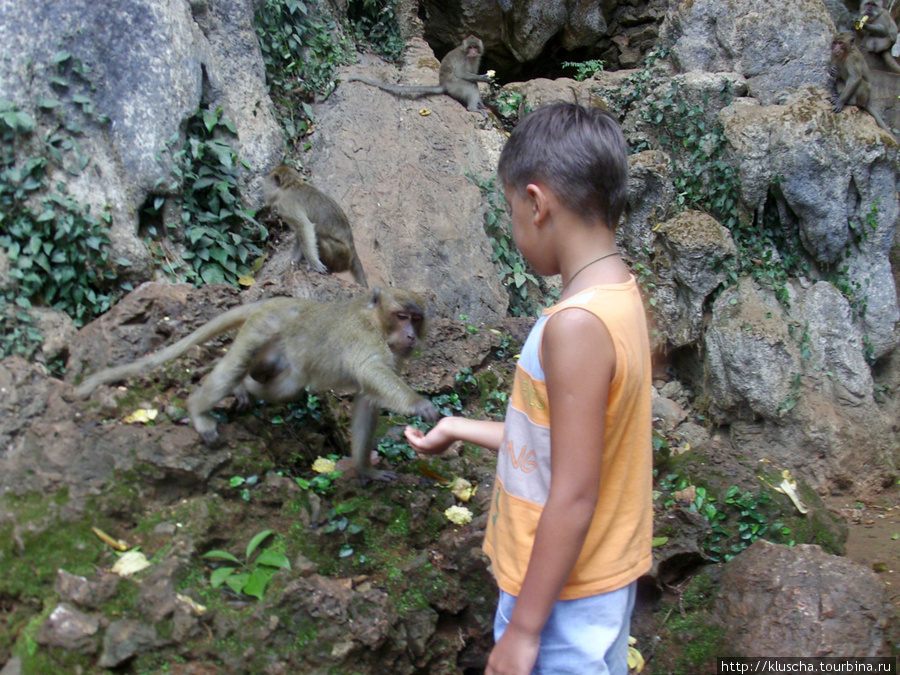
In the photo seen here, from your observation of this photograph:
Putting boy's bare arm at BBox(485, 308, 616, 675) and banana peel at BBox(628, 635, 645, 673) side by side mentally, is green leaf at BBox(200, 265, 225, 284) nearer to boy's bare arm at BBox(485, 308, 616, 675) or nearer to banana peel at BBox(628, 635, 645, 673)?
banana peel at BBox(628, 635, 645, 673)

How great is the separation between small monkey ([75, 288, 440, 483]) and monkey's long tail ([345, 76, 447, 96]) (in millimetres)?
5539

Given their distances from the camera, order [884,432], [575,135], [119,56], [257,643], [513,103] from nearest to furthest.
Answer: [575,135]
[257,643]
[119,56]
[884,432]
[513,103]

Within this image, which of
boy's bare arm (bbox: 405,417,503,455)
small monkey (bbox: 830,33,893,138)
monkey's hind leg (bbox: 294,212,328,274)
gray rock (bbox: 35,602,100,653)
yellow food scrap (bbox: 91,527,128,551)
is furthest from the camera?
small monkey (bbox: 830,33,893,138)

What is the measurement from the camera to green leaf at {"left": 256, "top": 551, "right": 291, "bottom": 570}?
2830mm

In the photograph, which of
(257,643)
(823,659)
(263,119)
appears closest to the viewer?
(257,643)

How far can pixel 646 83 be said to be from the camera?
9.78 m

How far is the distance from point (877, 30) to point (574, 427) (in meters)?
11.1

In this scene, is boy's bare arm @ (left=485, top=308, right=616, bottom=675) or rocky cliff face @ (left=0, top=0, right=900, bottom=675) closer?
boy's bare arm @ (left=485, top=308, right=616, bottom=675)

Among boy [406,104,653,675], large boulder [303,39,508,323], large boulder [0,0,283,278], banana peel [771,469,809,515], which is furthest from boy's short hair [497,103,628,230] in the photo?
large boulder [303,39,508,323]

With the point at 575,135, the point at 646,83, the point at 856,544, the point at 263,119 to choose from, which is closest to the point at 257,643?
the point at 575,135

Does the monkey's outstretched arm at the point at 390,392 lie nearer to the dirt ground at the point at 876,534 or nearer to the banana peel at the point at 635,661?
the banana peel at the point at 635,661

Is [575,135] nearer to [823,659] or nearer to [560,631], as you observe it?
[560,631]

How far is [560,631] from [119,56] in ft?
17.8

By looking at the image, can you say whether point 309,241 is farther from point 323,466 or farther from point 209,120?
point 323,466
